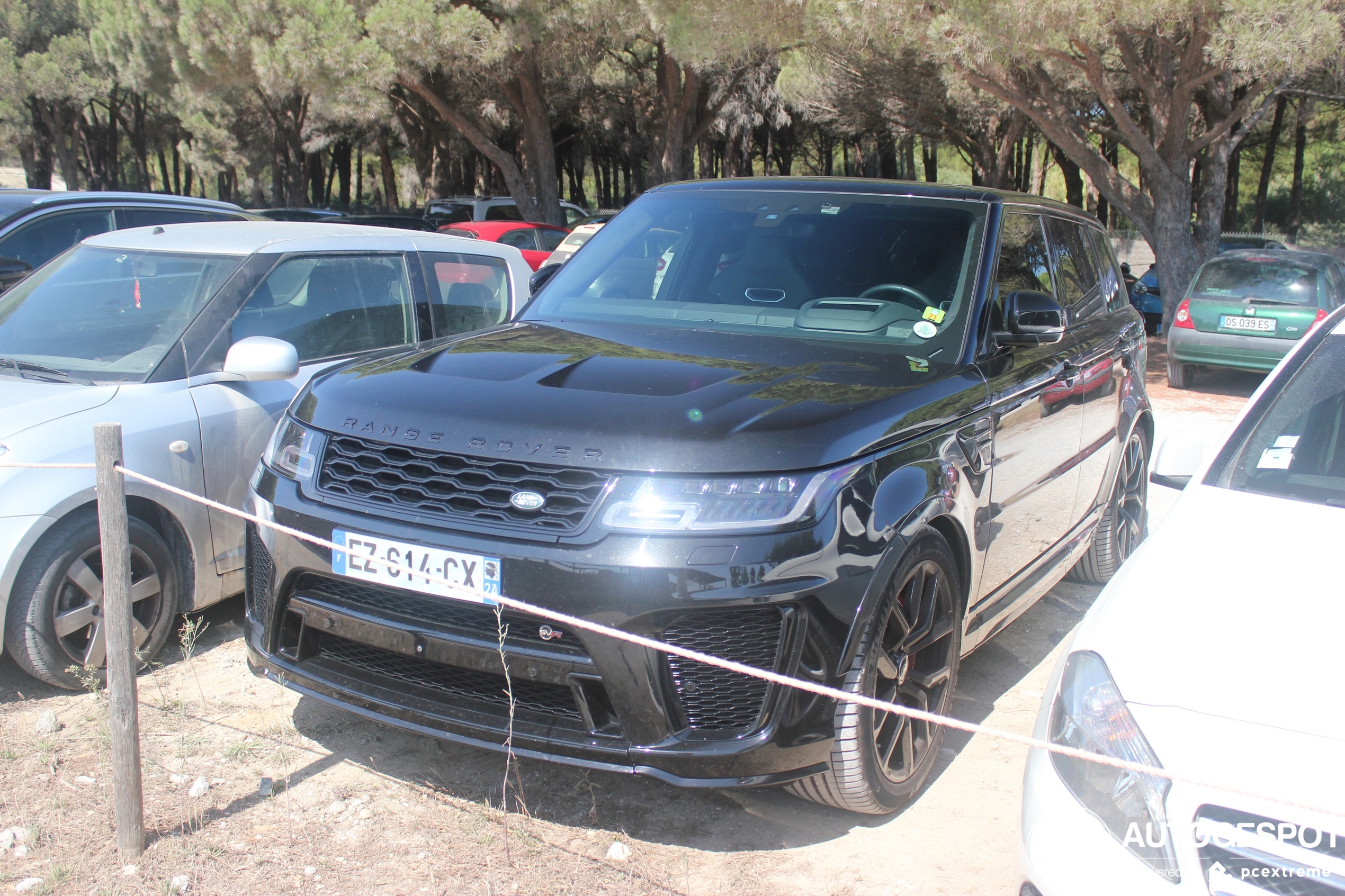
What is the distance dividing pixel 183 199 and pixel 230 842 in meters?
6.03

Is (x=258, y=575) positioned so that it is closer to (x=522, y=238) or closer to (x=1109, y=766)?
(x=1109, y=766)

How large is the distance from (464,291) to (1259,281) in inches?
411

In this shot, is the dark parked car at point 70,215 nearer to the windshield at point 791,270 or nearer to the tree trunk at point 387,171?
the windshield at point 791,270

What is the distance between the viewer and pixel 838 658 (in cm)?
273

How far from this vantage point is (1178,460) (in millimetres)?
3168

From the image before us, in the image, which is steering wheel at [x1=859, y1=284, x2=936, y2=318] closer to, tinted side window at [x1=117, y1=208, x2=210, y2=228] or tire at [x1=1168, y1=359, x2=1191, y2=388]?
tinted side window at [x1=117, y1=208, x2=210, y2=228]

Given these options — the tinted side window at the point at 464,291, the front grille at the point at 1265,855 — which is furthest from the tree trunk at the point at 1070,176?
the front grille at the point at 1265,855

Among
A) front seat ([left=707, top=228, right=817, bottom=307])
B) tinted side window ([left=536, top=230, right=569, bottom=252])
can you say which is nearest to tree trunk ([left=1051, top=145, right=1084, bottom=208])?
tinted side window ([left=536, top=230, right=569, bottom=252])

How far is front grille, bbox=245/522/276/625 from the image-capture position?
10.3 feet

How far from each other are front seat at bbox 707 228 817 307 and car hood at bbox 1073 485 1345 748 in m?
1.63

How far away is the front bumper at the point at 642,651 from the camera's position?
8.59 ft

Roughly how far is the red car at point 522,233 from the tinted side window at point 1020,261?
13.3 metres

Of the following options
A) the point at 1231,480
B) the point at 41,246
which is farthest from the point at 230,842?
the point at 41,246

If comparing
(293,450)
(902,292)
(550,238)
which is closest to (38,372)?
(293,450)
